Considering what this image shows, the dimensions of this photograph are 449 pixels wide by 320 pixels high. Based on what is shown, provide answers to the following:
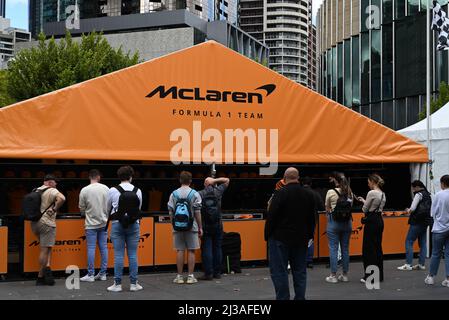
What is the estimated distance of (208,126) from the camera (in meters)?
11.4

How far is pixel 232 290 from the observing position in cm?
900

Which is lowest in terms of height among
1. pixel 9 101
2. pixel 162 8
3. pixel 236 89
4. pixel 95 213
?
pixel 95 213

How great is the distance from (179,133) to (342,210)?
345cm

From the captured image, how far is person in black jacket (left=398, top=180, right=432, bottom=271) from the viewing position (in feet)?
35.8

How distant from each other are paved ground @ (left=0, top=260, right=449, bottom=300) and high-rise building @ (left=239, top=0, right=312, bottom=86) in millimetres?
167108

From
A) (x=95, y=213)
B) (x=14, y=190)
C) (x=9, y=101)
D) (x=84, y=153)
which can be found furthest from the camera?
(x=9, y=101)

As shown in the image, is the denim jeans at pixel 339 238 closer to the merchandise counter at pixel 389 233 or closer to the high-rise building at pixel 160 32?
the merchandise counter at pixel 389 233

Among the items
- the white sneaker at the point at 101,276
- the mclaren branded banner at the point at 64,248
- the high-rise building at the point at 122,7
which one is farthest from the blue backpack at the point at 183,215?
the high-rise building at the point at 122,7

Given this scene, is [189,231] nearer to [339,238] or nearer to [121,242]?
[121,242]

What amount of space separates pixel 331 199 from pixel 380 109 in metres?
27.9

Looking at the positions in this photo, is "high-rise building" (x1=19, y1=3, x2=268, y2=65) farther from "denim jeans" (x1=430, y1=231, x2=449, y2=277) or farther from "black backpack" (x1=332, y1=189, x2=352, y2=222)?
"denim jeans" (x1=430, y1=231, x2=449, y2=277)

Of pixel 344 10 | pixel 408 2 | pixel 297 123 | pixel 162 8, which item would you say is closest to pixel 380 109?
pixel 408 2

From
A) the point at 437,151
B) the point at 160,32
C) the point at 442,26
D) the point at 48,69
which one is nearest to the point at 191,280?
the point at 437,151

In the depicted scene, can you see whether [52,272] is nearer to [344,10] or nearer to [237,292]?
[237,292]
